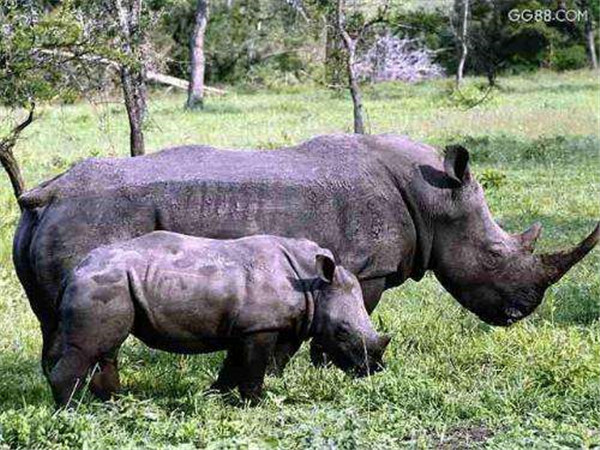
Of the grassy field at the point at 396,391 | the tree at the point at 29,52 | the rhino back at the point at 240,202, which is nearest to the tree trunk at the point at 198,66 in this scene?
the grassy field at the point at 396,391

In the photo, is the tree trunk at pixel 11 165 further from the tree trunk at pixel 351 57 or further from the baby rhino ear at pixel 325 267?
the tree trunk at pixel 351 57

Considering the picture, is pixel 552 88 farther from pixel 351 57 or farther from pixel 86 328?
pixel 86 328

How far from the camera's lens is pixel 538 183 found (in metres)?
16.4

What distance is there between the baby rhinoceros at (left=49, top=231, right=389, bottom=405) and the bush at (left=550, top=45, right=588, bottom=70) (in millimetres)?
43896

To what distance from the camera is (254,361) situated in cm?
603

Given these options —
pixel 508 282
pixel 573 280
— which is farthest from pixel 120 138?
pixel 508 282

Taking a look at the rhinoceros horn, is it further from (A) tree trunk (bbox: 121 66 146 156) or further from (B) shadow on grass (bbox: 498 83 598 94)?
(B) shadow on grass (bbox: 498 83 598 94)

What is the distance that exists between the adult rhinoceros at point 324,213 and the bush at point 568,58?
42.6 m

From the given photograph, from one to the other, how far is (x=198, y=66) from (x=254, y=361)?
29.9 metres

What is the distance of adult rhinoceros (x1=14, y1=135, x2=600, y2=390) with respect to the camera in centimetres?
647

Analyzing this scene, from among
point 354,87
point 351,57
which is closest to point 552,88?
point 354,87

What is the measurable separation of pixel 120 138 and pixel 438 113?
7.51 meters

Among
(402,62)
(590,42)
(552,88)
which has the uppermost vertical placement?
(552,88)

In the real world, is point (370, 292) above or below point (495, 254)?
below
